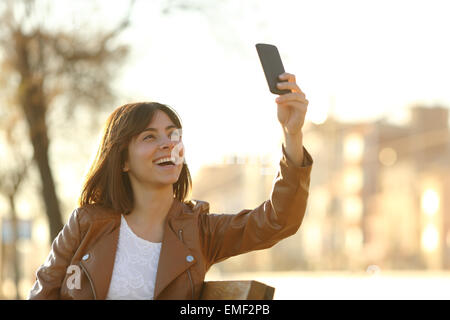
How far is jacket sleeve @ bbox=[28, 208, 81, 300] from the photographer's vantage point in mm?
2824

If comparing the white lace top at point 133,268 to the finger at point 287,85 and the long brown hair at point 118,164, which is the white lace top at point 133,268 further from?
the finger at point 287,85

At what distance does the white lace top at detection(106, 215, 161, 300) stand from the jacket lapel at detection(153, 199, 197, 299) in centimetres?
5

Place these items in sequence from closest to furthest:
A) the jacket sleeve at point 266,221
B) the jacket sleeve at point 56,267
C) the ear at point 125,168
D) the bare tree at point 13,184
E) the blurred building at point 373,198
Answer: the jacket sleeve at point 266,221, the jacket sleeve at point 56,267, the ear at point 125,168, the bare tree at point 13,184, the blurred building at point 373,198

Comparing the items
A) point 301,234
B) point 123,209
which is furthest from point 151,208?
point 301,234

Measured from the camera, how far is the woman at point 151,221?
8.84 ft

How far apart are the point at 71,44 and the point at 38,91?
0.81 meters

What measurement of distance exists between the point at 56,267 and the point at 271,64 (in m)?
1.03

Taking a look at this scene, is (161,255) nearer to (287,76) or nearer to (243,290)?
(243,290)

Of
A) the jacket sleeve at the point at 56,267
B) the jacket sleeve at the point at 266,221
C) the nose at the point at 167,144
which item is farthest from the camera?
the nose at the point at 167,144

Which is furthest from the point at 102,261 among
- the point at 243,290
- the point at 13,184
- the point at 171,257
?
the point at 13,184

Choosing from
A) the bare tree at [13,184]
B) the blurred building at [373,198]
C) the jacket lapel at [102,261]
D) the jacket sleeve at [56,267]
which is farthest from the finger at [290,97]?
the blurred building at [373,198]

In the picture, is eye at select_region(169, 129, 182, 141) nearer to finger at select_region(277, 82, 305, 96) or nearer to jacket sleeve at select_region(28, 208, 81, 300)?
jacket sleeve at select_region(28, 208, 81, 300)

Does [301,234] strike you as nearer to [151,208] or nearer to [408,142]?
[408,142]

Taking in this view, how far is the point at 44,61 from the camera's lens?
11578 mm
